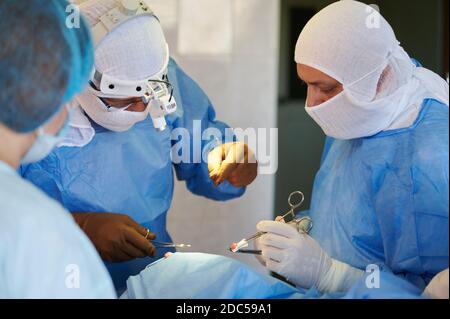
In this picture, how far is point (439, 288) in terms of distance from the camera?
1733 mm

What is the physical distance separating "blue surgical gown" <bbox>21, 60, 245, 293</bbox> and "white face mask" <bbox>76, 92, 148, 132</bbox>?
0.10m

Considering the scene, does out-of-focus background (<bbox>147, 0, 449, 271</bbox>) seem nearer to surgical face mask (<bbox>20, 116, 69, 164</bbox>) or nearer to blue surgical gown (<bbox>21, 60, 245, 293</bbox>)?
blue surgical gown (<bbox>21, 60, 245, 293</bbox>)

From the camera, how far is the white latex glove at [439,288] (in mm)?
1720

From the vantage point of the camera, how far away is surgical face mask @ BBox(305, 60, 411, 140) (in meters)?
2.19

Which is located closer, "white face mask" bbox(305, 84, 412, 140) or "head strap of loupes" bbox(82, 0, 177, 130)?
"white face mask" bbox(305, 84, 412, 140)

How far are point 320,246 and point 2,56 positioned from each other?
1.13m

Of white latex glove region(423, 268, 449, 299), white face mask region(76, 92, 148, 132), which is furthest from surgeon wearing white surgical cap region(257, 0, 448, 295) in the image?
white face mask region(76, 92, 148, 132)

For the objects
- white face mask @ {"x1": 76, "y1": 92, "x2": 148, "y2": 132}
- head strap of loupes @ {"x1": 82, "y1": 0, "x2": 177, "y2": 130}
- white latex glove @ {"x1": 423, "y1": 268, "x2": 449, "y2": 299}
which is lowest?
white latex glove @ {"x1": 423, "y1": 268, "x2": 449, "y2": 299}

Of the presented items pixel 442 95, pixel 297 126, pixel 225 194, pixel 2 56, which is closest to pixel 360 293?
pixel 442 95

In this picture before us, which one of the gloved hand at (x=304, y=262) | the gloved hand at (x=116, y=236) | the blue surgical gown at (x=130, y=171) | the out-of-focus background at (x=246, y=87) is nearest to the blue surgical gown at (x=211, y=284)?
the gloved hand at (x=304, y=262)

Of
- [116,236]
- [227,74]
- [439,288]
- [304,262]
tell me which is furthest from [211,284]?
[227,74]

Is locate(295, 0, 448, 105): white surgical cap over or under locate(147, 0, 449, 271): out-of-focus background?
over

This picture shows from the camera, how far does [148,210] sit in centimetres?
267

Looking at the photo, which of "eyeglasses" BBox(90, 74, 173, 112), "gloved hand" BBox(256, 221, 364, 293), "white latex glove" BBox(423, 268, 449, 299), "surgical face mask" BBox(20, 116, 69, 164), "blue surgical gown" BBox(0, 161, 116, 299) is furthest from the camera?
"eyeglasses" BBox(90, 74, 173, 112)
